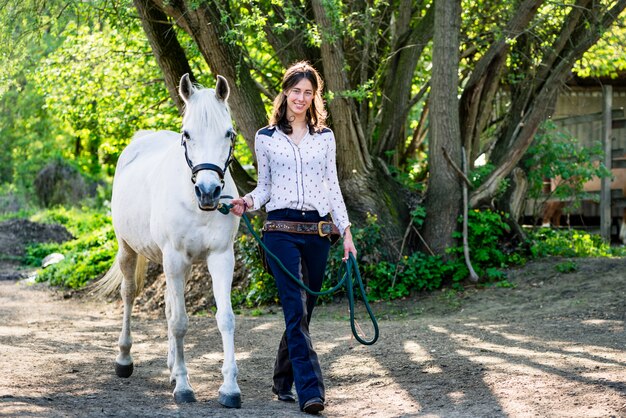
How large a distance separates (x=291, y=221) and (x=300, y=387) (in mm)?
869

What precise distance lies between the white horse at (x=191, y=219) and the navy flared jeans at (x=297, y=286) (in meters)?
0.35

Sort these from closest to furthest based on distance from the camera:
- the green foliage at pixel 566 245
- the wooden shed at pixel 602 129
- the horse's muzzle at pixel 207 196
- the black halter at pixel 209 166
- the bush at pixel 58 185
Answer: the horse's muzzle at pixel 207 196
the black halter at pixel 209 166
the green foliage at pixel 566 245
the wooden shed at pixel 602 129
the bush at pixel 58 185

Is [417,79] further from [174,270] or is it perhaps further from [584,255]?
[174,270]

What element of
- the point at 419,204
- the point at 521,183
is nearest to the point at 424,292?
the point at 419,204

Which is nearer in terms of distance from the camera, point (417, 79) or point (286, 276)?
point (286, 276)

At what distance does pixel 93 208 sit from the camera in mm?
22828

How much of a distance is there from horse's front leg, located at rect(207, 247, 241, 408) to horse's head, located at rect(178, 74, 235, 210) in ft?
1.63

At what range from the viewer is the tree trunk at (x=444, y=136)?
8.74 metres

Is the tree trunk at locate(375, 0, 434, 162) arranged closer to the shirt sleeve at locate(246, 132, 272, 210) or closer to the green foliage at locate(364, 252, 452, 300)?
the green foliage at locate(364, 252, 452, 300)

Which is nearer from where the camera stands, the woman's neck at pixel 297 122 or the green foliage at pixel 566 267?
the woman's neck at pixel 297 122

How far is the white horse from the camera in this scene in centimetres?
446

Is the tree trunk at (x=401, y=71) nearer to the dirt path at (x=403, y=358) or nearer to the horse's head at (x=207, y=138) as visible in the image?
the dirt path at (x=403, y=358)

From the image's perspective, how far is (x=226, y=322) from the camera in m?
4.57

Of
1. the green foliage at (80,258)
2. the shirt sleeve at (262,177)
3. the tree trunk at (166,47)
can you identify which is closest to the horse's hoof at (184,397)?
the shirt sleeve at (262,177)
